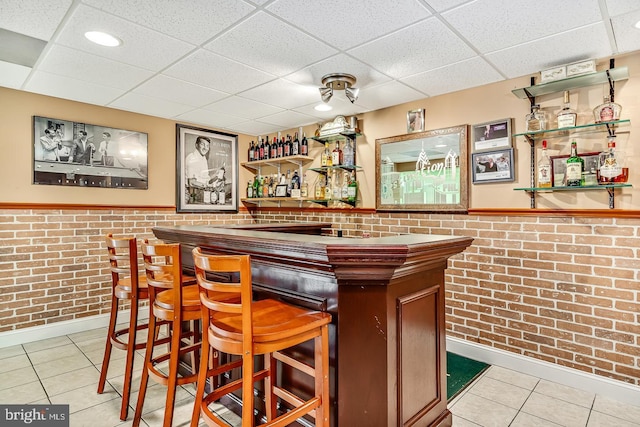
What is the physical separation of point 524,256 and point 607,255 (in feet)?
1.81

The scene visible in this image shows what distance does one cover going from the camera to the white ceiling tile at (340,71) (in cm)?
272

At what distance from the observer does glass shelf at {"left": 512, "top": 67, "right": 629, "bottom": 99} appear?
8.16 feet

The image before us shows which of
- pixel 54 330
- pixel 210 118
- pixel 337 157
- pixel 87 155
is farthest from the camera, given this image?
pixel 210 118

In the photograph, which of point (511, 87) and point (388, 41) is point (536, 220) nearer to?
point (511, 87)

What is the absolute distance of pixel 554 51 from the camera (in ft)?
8.23

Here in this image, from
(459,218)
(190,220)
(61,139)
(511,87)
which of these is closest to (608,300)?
(459,218)

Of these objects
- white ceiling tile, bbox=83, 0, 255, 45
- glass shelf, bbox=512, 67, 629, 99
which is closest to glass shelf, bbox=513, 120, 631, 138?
glass shelf, bbox=512, 67, 629, 99

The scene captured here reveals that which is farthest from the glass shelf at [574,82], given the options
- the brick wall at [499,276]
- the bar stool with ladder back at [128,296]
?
the bar stool with ladder back at [128,296]

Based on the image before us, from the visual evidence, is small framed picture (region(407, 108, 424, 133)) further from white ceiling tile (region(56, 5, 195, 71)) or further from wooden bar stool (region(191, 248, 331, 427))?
wooden bar stool (region(191, 248, 331, 427))

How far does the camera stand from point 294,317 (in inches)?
63.1

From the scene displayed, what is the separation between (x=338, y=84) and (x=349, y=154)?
129 cm

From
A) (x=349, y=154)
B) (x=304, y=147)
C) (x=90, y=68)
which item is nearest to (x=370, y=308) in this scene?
(x=349, y=154)

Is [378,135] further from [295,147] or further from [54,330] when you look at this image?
[54,330]

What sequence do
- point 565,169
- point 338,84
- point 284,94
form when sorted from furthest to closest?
point 284,94 → point 338,84 → point 565,169
